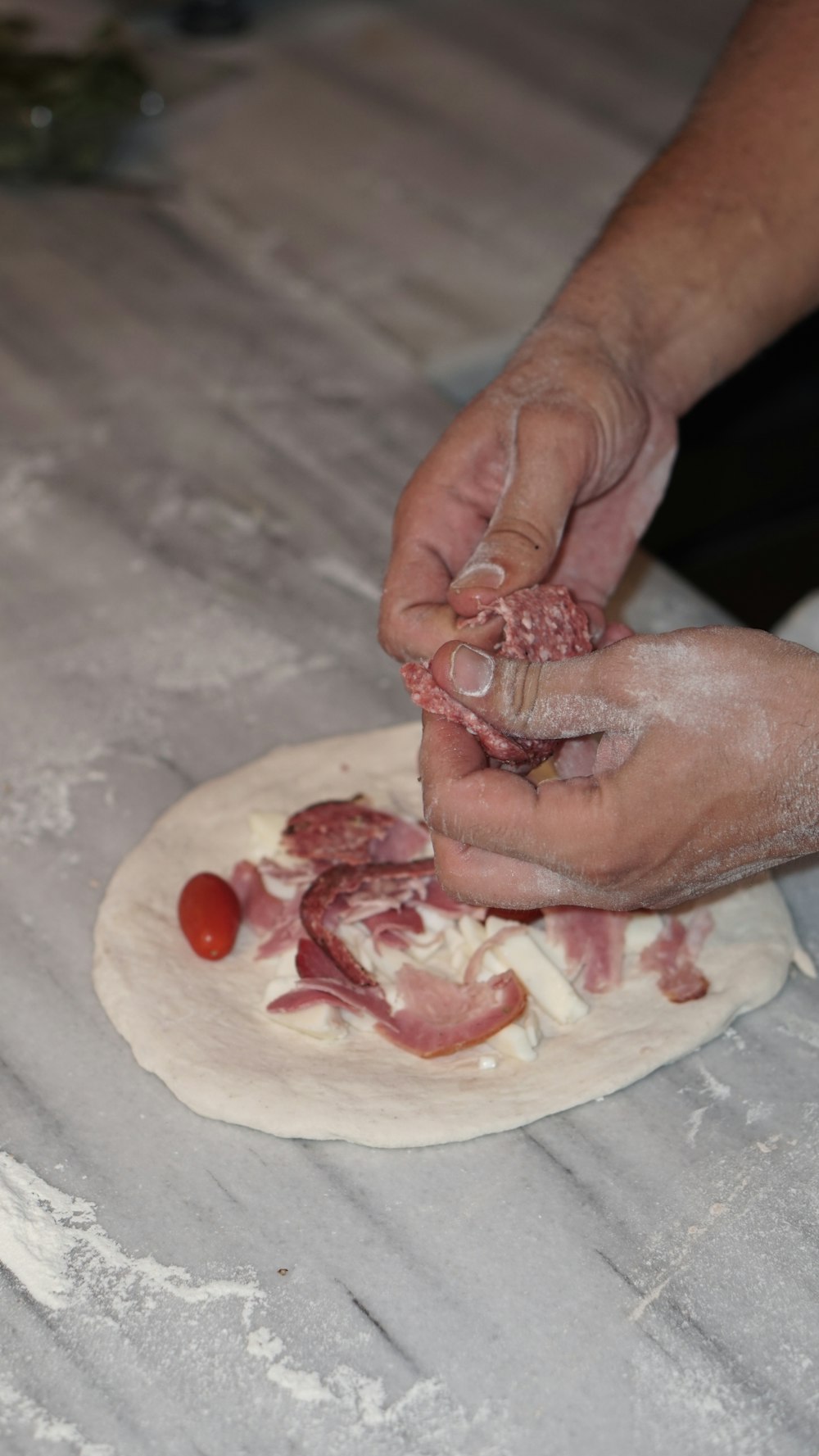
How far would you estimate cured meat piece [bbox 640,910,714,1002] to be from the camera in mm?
2219

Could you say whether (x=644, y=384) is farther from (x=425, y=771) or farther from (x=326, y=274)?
(x=326, y=274)

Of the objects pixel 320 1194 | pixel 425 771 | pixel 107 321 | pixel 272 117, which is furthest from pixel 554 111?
pixel 320 1194

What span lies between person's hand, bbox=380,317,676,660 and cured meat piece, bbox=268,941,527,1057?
1.62 ft

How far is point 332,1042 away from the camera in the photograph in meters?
2.15

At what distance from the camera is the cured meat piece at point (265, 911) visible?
2268 mm

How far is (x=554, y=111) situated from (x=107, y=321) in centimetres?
159

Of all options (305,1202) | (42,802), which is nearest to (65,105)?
(42,802)

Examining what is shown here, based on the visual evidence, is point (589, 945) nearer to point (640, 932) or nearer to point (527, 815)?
point (640, 932)

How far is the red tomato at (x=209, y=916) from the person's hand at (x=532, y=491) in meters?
0.47

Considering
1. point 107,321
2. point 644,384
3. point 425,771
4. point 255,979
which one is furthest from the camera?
point 107,321

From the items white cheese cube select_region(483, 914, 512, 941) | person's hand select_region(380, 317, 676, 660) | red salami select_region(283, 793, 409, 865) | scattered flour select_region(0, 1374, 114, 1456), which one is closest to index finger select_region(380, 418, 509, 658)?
person's hand select_region(380, 317, 676, 660)

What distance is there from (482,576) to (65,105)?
2.50m

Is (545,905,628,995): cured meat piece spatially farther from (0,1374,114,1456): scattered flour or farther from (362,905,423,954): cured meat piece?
(0,1374,114,1456): scattered flour

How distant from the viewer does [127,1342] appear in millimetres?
1810
